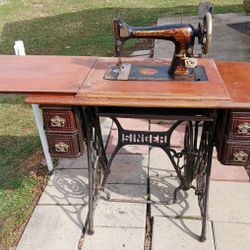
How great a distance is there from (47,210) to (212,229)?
4.27 feet

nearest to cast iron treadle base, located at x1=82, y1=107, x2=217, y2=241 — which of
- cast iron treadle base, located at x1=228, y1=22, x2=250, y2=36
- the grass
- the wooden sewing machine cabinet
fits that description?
the wooden sewing machine cabinet

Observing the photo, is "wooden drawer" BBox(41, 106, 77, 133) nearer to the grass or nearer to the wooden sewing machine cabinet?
Result: the wooden sewing machine cabinet

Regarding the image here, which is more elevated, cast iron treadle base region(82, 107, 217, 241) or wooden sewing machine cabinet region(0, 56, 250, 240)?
wooden sewing machine cabinet region(0, 56, 250, 240)

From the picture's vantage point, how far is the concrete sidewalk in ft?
8.48

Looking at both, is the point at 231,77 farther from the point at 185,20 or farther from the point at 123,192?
the point at 185,20

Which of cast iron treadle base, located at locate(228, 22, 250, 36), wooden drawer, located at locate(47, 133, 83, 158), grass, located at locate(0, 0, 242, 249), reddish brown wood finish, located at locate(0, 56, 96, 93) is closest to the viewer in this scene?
reddish brown wood finish, located at locate(0, 56, 96, 93)

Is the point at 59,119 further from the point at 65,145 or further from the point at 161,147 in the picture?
the point at 161,147

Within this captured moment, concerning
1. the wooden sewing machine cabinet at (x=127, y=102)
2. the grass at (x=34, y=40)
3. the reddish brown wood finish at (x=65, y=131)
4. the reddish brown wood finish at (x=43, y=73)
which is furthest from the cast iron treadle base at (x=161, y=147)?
the grass at (x=34, y=40)

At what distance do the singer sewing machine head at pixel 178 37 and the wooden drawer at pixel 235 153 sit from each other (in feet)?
1.52

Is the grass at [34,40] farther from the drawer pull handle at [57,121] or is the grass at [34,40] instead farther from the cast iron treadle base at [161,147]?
the drawer pull handle at [57,121]

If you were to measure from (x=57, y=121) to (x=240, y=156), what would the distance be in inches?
44.8

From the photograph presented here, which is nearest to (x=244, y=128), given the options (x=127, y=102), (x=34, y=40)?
(x=127, y=102)

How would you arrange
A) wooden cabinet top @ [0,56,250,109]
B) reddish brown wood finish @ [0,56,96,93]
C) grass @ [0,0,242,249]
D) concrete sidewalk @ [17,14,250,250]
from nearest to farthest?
wooden cabinet top @ [0,56,250,109] < reddish brown wood finish @ [0,56,96,93] < concrete sidewalk @ [17,14,250,250] < grass @ [0,0,242,249]

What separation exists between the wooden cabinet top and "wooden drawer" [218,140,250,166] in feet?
1.01
